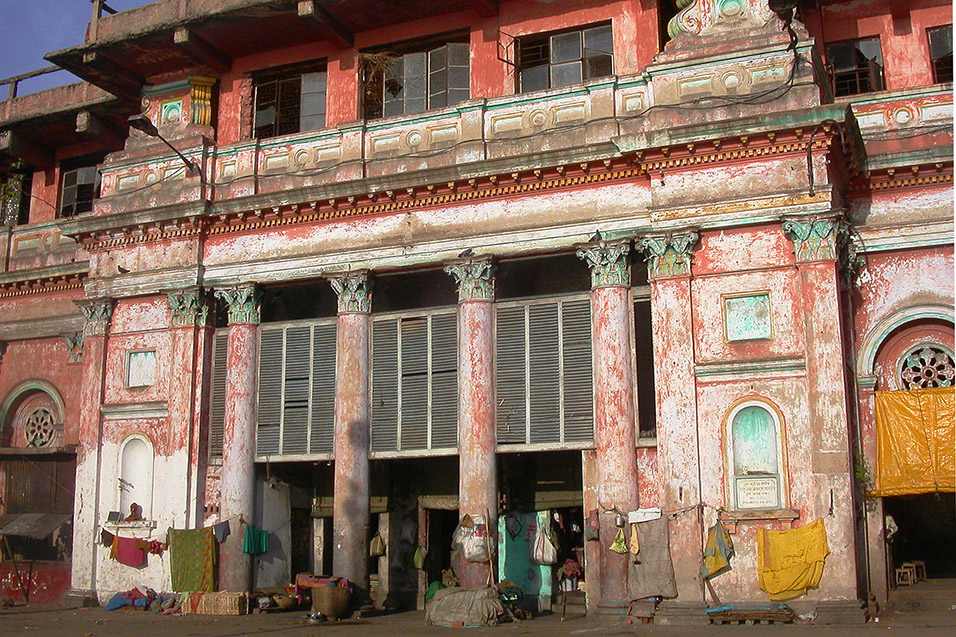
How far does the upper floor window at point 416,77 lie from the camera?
64.1 ft

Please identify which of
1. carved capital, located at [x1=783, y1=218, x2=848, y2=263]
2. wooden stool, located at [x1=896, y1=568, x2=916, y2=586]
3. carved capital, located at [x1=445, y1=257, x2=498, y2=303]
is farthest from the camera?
carved capital, located at [x1=445, y1=257, x2=498, y2=303]

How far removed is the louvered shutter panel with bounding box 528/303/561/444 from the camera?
17.2 metres

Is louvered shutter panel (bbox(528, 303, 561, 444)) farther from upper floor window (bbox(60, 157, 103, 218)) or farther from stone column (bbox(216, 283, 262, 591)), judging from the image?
upper floor window (bbox(60, 157, 103, 218))

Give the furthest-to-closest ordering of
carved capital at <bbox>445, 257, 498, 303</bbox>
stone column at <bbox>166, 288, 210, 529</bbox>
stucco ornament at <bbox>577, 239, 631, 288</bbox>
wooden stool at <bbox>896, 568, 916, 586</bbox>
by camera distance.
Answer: stone column at <bbox>166, 288, 210, 529</bbox>, carved capital at <bbox>445, 257, 498, 303</bbox>, stucco ornament at <bbox>577, 239, 631, 288</bbox>, wooden stool at <bbox>896, 568, 916, 586</bbox>

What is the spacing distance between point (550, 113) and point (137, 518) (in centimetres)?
1110

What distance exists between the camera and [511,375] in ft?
57.9

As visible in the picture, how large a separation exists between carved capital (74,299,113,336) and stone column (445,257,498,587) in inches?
297

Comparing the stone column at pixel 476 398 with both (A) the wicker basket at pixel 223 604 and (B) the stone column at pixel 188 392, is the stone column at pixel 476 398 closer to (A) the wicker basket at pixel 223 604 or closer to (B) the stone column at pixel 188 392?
(A) the wicker basket at pixel 223 604

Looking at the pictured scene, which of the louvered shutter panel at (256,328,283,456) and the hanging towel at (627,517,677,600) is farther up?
the louvered shutter panel at (256,328,283,456)

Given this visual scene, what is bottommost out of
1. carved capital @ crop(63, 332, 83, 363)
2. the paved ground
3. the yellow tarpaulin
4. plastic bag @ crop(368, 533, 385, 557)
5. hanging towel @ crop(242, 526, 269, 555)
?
the paved ground

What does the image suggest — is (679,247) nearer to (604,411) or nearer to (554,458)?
(604,411)

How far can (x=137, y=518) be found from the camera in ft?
63.6

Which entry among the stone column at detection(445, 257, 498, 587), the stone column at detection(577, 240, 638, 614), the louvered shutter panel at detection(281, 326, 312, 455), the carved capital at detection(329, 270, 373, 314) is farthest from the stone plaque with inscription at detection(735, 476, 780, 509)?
the louvered shutter panel at detection(281, 326, 312, 455)

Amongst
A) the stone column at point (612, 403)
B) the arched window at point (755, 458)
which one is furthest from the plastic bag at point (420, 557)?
the arched window at point (755, 458)
